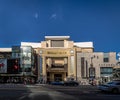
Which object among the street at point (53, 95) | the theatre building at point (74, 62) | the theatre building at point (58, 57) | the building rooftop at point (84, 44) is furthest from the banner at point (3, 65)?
the street at point (53, 95)

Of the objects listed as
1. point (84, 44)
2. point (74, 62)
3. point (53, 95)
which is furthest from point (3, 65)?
point (53, 95)

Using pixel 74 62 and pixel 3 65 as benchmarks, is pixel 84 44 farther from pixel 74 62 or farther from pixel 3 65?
pixel 3 65

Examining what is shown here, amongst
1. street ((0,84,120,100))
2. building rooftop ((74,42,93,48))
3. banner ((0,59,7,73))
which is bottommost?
street ((0,84,120,100))

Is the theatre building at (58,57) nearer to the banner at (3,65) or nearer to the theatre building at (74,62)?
the theatre building at (74,62)

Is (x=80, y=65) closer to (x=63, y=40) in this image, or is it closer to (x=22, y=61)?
(x=63, y=40)

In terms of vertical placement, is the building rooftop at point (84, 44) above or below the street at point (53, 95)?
above

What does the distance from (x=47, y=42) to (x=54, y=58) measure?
7282 mm

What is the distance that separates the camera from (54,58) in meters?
134

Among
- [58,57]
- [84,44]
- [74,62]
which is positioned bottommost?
[74,62]

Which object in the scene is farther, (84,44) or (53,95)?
(84,44)

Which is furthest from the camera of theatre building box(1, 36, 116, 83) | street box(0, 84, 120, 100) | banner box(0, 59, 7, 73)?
theatre building box(1, 36, 116, 83)

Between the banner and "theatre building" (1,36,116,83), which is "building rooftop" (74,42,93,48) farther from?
the banner

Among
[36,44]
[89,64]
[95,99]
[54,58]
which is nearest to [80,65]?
[89,64]

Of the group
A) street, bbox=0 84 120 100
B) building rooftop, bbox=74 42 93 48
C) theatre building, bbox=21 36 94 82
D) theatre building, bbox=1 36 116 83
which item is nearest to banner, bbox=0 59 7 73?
theatre building, bbox=1 36 116 83
